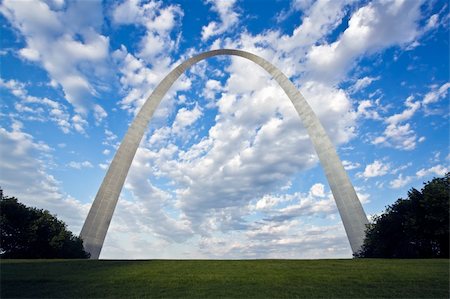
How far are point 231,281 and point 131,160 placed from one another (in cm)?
2979

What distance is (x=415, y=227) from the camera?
2636cm

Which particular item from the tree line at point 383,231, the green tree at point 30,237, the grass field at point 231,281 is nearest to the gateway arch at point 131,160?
the tree line at point 383,231

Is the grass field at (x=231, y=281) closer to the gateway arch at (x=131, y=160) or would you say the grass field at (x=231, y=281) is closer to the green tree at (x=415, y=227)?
the green tree at (x=415, y=227)

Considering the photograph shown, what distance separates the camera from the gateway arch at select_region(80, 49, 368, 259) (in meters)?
34.1

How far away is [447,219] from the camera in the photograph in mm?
25188

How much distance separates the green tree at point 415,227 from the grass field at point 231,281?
31.6ft

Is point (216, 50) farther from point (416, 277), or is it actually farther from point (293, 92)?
point (416, 277)

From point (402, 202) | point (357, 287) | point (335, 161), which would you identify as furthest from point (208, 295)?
point (335, 161)

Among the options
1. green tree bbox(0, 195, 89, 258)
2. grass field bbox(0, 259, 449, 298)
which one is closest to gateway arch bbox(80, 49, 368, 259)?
green tree bbox(0, 195, 89, 258)

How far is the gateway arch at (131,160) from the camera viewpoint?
34.1 metres

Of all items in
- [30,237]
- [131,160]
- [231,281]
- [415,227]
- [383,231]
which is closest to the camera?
[231,281]

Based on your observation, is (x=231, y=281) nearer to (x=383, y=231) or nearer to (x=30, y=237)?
(x=383, y=231)

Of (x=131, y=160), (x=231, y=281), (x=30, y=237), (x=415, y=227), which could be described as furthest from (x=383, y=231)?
(x=30, y=237)

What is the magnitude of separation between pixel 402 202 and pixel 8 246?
35.9 m
